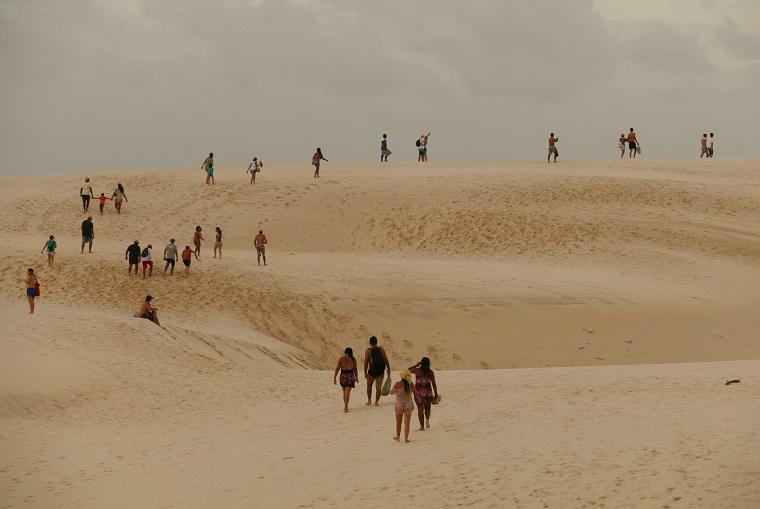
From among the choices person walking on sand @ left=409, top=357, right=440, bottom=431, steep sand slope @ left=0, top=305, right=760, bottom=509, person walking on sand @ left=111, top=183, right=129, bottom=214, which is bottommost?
steep sand slope @ left=0, top=305, right=760, bottom=509

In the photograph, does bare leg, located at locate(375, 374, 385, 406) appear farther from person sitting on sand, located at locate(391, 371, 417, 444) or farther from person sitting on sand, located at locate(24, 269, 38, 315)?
person sitting on sand, located at locate(24, 269, 38, 315)

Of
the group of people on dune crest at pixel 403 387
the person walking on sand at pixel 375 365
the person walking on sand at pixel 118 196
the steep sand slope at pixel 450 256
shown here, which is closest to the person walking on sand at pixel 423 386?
the group of people on dune crest at pixel 403 387

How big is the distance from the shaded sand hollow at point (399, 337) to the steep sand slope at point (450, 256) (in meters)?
0.12

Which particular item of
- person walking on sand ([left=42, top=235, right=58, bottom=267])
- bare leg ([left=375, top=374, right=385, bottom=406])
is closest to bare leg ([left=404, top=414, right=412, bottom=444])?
bare leg ([left=375, top=374, right=385, bottom=406])

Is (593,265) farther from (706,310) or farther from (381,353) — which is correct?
(381,353)

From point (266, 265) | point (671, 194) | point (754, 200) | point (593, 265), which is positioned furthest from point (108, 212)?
point (754, 200)

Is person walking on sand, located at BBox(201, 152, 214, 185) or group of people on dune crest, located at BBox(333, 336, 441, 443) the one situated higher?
person walking on sand, located at BBox(201, 152, 214, 185)

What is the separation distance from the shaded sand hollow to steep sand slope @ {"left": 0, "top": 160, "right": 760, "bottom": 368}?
117 millimetres

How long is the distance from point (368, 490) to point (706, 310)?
807 inches

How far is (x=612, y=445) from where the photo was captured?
1575 cm

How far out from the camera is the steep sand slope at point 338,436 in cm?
1459

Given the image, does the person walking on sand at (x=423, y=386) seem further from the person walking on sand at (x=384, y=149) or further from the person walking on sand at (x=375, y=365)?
the person walking on sand at (x=384, y=149)

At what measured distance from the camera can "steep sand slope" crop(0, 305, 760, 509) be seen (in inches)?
575

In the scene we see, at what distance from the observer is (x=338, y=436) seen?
18359 millimetres
